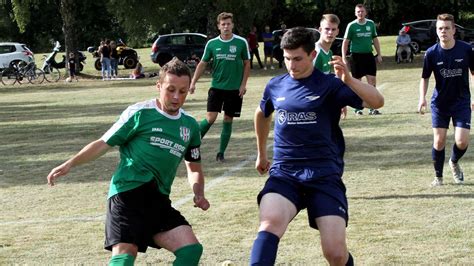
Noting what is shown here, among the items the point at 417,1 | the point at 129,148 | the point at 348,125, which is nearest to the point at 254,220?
the point at 129,148

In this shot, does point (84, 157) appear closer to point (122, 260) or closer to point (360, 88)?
point (122, 260)

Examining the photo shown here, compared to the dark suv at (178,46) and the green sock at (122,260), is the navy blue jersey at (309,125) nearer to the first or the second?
the green sock at (122,260)

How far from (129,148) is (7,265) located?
2212 millimetres

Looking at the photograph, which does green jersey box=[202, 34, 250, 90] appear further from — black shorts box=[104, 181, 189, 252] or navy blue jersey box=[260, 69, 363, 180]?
black shorts box=[104, 181, 189, 252]

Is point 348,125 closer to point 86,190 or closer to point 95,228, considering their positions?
point 86,190

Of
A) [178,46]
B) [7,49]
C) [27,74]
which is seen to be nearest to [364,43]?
[27,74]

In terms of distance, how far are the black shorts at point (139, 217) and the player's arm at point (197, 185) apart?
0.22 meters

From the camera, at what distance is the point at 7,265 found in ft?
24.5

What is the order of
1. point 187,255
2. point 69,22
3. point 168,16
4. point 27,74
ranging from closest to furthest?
point 187,255, point 27,74, point 69,22, point 168,16

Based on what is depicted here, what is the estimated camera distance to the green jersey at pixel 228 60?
42.2 ft

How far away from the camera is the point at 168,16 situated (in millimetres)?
41469

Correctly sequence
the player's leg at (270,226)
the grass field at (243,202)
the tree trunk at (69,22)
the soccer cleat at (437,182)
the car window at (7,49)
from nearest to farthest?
1. the player's leg at (270,226)
2. the grass field at (243,202)
3. the soccer cleat at (437,182)
4. the tree trunk at (69,22)
5. the car window at (7,49)

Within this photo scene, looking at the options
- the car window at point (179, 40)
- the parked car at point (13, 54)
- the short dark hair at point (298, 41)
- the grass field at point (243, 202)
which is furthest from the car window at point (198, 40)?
the short dark hair at point (298, 41)

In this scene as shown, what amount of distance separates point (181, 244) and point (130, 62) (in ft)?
137
